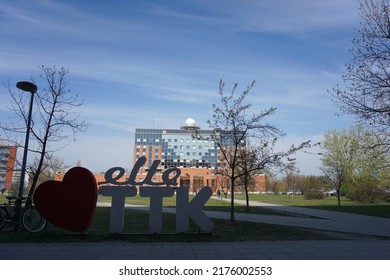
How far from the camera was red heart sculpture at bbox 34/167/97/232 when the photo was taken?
1073 centimetres

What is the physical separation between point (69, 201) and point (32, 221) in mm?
2392

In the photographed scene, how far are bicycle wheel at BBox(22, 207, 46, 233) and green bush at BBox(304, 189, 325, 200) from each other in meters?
44.4

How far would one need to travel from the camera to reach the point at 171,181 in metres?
11.5

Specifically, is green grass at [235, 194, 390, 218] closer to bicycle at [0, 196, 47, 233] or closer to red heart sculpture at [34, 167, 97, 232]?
red heart sculpture at [34, 167, 97, 232]

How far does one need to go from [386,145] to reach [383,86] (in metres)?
3.85

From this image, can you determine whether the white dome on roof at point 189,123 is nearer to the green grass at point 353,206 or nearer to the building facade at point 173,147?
the building facade at point 173,147

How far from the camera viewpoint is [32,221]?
1203cm

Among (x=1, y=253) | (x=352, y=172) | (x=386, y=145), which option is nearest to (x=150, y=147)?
(x=352, y=172)

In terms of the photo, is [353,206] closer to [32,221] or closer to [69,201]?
[69,201]

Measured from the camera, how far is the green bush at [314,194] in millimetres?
49531

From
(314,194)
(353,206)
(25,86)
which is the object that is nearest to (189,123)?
(314,194)

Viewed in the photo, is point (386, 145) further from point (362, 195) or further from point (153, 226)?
point (362, 195)

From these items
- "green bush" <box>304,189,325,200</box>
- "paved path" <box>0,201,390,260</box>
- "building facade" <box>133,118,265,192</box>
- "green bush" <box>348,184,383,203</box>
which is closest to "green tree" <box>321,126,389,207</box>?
"green bush" <box>348,184,383,203</box>

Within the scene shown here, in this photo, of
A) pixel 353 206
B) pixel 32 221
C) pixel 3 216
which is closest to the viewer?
pixel 3 216
